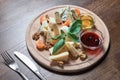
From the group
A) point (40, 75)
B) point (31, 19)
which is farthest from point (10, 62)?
point (31, 19)

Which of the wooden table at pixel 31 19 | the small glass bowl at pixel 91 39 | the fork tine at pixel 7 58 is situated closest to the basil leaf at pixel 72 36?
the small glass bowl at pixel 91 39

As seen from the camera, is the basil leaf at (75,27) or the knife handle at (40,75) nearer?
the knife handle at (40,75)

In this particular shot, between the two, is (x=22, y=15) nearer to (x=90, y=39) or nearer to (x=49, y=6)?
(x=49, y=6)

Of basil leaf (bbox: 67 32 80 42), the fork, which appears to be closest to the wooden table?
the fork

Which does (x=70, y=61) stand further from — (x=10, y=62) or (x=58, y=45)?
(x=10, y=62)

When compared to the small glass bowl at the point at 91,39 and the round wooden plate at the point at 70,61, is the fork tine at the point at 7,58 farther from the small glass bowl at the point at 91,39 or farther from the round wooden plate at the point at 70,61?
the small glass bowl at the point at 91,39

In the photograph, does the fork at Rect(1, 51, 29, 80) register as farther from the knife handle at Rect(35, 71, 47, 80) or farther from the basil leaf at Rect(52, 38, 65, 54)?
the basil leaf at Rect(52, 38, 65, 54)
